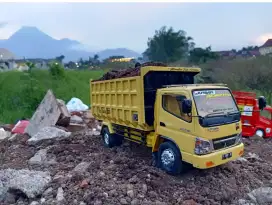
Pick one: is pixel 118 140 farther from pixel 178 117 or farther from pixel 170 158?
pixel 178 117

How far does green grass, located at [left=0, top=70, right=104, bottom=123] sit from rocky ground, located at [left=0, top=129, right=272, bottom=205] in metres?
9.30

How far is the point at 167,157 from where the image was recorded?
615 cm

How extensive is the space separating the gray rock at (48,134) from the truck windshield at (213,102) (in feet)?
17.3

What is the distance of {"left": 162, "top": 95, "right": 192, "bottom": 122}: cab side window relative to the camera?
230 inches

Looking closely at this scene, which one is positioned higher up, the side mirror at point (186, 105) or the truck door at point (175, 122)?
the side mirror at point (186, 105)

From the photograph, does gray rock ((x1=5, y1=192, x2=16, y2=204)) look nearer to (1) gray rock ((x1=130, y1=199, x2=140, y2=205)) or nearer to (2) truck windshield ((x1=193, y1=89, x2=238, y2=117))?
(1) gray rock ((x1=130, y1=199, x2=140, y2=205))

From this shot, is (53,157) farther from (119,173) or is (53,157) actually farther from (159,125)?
(159,125)

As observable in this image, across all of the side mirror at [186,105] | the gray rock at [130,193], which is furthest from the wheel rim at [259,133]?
the gray rock at [130,193]

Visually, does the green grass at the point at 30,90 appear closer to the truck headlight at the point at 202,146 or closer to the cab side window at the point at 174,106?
the cab side window at the point at 174,106

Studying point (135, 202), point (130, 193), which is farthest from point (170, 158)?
point (135, 202)

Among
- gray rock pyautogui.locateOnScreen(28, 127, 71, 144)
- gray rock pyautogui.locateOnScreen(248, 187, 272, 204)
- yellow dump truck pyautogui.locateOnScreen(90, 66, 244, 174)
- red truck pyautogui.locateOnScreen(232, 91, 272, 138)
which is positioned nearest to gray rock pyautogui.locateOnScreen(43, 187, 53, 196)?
yellow dump truck pyautogui.locateOnScreen(90, 66, 244, 174)

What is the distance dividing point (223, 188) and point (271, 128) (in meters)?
5.39

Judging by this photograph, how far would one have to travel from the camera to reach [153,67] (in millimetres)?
6469

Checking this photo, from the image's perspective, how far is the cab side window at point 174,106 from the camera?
5850 millimetres
